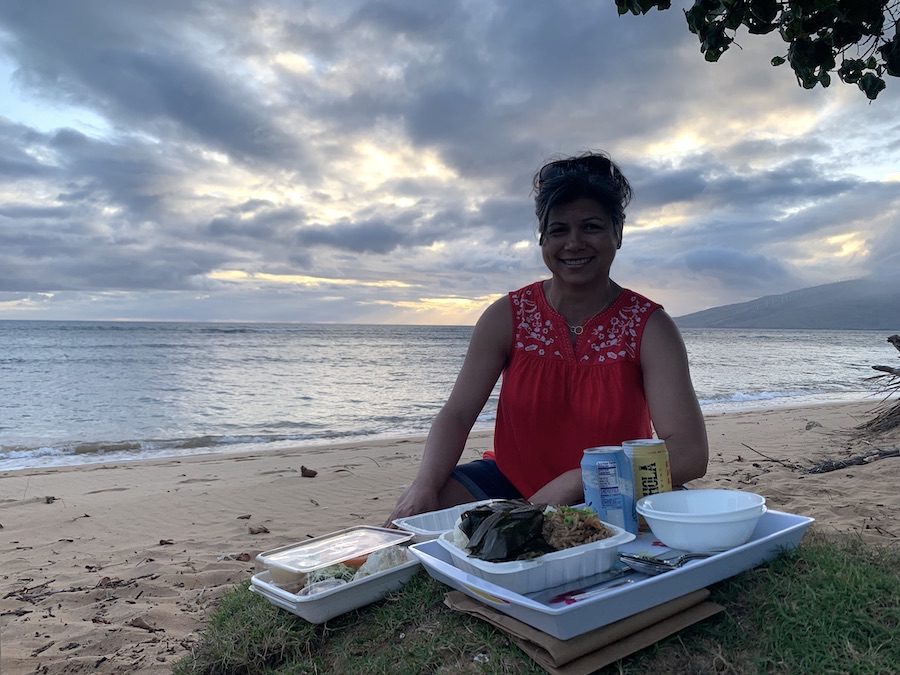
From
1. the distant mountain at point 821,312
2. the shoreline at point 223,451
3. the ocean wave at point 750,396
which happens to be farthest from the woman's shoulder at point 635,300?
the distant mountain at point 821,312

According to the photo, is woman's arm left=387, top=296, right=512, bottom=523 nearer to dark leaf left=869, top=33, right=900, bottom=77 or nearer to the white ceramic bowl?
the white ceramic bowl

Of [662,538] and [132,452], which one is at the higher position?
[662,538]

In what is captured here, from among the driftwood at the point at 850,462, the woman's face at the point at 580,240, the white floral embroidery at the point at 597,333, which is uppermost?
the woman's face at the point at 580,240

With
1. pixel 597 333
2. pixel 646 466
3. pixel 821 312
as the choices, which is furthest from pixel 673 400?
pixel 821 312

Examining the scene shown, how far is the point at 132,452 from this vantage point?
382 inches

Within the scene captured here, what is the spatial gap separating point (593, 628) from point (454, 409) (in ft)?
4.73

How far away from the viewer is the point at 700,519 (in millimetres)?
1843

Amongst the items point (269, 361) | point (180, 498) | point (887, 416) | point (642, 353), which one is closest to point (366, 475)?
point (180, 498)

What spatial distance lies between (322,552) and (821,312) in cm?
12402

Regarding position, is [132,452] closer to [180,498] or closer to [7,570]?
[180,498]

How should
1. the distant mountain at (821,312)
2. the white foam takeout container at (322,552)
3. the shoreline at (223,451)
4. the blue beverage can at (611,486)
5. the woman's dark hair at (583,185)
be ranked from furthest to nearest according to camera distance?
1. the distant mountain at (821,312)
2. the shoreline at (223,451)
3. the woman's dark hair at (583,185)
4. the white foam takeout container at (322,552)
5. the blue beverage can at (611,486)

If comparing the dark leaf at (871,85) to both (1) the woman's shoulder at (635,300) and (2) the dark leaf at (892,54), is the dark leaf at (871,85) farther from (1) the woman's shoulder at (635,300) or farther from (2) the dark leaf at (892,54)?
(1) the woman's shoulder at (635,300)

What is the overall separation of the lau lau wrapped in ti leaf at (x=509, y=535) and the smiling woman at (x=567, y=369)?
0.73m

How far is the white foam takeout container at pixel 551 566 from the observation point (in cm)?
164
